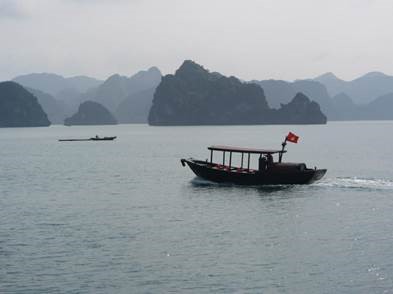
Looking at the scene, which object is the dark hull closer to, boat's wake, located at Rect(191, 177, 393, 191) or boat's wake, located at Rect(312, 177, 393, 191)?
boat's wake, located at Rect(191, 177, 393, 191)

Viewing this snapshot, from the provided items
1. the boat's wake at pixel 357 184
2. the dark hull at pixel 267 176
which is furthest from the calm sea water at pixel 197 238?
the dark hull at pixel 267 176

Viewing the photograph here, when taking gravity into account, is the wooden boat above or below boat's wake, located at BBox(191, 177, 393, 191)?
above

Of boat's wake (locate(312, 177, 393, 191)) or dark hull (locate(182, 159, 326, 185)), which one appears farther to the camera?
boat's wake (locate(312, 177, 393, 191))

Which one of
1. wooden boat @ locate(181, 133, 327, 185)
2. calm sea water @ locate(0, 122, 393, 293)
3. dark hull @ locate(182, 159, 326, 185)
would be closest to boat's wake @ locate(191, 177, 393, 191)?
calm sea water @ locate(0, 122, 393, 293)

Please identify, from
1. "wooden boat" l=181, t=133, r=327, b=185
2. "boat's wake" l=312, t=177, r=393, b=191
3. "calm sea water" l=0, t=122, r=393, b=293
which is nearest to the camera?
"calm sea water" l=0, t=122, r=393, b=293

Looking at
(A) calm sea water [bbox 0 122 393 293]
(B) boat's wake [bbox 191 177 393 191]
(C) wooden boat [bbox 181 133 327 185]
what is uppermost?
(C) wooden boat [bbox 181 133 327 185]

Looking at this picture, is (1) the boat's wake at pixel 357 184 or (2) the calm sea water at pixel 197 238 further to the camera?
(1) the boat's wake at pixel 357 184

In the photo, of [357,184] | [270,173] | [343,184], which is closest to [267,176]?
[270,173]

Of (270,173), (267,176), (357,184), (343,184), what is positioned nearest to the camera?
(270,173)

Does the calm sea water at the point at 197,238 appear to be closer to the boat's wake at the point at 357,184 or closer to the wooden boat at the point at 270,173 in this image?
the boat's wake at the point at 357,184

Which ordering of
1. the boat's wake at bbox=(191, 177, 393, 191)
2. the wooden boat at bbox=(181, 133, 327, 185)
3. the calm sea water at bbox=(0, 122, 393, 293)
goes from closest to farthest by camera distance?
the calm sea water at bbox=(0, 122, 393, 293), the wooden boat at bbox=(181, 133, 327, 185), the boat's wake at bbox=(191, 177, 393, 191)

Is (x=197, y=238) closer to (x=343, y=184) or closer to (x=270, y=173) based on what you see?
(x=270, y=173)

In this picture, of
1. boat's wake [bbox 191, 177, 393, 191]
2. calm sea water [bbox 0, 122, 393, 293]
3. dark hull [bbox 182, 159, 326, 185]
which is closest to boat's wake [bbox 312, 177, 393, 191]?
boat's wake [bbox 191, 177, 393, 191]

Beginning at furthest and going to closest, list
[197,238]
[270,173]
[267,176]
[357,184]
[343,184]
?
[343,184] → [357,184] → [267,176] → [270,173] → [197,238]
